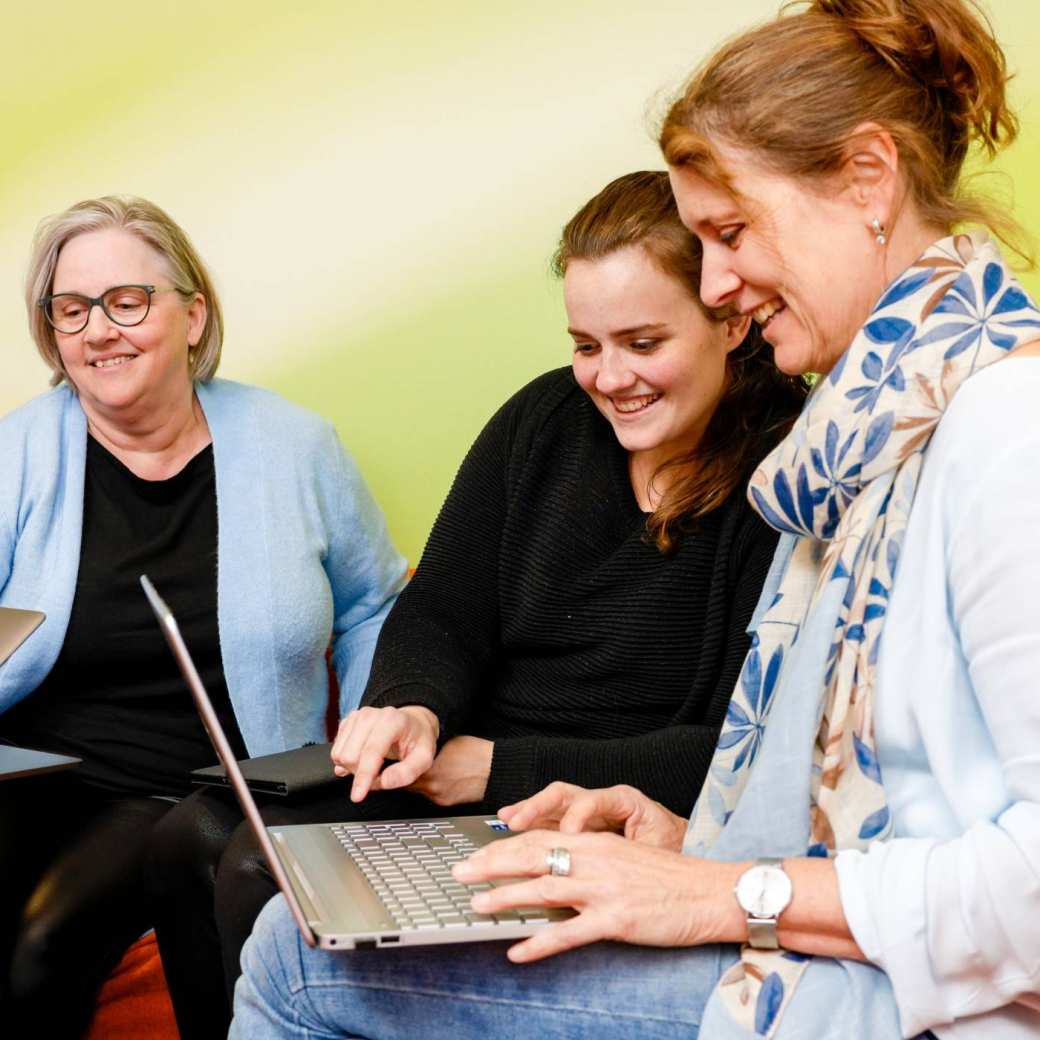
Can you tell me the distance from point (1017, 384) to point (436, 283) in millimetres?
1519

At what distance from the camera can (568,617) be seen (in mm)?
1613

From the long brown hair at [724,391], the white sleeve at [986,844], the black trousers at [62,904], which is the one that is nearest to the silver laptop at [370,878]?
the white sleeve at [986,844]

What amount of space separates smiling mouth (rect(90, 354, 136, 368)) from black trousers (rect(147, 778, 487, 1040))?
2.40 ft

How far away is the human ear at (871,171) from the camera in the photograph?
1.15 metres

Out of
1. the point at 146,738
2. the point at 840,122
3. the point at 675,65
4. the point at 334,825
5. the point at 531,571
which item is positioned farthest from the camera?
the point at 675,65

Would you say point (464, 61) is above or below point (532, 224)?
above

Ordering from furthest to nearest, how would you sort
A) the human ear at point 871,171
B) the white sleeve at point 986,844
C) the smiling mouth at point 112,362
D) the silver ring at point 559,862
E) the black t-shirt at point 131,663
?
the smiling mouth at point 112,362
the black t-shirt at point 131,663
the human ear at point 871,171
the silver ring at point 559,862
the white sleeve at point 986,844

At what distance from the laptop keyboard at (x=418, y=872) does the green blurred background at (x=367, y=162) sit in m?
1.19

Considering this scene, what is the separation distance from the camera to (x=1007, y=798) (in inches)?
38.1

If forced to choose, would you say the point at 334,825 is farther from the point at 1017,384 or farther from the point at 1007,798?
the point at 1017,384

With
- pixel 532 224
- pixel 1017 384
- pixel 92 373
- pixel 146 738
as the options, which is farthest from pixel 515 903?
pixel 532 224

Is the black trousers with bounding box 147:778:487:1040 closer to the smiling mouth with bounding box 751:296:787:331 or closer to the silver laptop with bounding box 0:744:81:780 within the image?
the silver laptop with bounding box 0:744:81:780

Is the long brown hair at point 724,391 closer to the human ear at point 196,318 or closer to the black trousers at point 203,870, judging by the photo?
the black trousers at point 203,870

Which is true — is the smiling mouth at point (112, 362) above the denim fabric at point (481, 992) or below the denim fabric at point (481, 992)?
above
